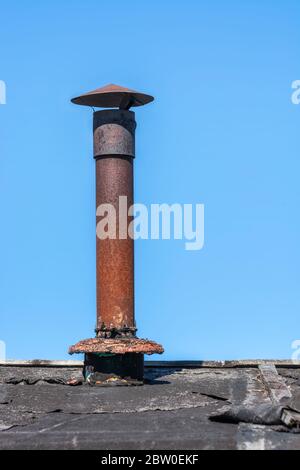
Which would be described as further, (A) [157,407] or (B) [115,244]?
(B) [115,244]

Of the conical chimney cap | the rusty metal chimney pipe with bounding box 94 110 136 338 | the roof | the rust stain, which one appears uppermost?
the conical chimney cap

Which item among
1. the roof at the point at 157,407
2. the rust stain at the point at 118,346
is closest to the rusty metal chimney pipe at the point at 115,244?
the rust stain at the point at 118,346

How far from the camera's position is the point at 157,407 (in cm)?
1030

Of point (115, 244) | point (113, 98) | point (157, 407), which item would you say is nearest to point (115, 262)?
point (115, 244)

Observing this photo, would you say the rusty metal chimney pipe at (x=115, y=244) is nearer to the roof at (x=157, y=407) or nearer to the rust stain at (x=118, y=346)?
the rust stain at (x=118, y=346)

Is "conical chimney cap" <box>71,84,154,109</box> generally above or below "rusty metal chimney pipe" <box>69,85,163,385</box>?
above

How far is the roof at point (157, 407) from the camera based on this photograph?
8273mm

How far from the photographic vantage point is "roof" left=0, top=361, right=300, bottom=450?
8.27 meters

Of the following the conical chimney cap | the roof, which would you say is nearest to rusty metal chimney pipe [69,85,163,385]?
the conical chimney cap

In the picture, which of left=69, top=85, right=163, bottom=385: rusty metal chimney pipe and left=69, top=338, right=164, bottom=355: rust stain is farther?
left=69, top=85, right=163, bottom=385: rusty metal chimney pipe

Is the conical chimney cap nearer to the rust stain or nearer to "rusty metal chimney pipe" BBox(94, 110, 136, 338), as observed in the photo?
"rusty metal chimney pipe" BBox(94, 110, 136, 338)

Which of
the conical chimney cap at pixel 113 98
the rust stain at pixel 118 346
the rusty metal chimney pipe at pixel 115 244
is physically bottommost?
the rust stain at pixel 118 346

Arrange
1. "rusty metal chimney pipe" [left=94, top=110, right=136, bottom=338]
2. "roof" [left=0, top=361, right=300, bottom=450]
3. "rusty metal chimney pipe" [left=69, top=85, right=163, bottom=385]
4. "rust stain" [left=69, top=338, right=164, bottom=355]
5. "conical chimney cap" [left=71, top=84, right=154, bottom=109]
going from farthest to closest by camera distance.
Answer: "conical chimney cap" [left=71, top=84, right=154, bottom=109]
"rusty metal chimney pipe" [left=94, top=110, right=136, bottom=338]
"rusty metal chimney pipe" [left=69, top=85, right=163, bottom=385]
"rust stain" [left=69, top=338, right=164, bottom=355]
"roof" [left=0, top=361, right=300, bottom=450]

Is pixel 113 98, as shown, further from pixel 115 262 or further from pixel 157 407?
pixel 157 407
